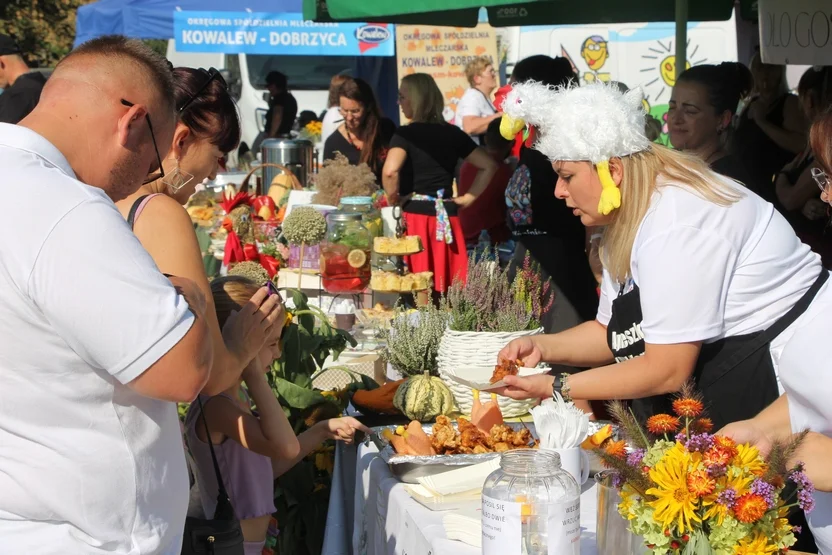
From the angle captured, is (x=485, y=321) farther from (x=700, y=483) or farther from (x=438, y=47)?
(x=438, y=47)

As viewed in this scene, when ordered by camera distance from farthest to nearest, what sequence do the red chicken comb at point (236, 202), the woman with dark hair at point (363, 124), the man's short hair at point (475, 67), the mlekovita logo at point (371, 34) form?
the mlekovita logo at point (371, 34)
the man's short hair at point (475, 67)
the woman with dark hair at point (363, 124)
the red chicken comb at point (236, 202)

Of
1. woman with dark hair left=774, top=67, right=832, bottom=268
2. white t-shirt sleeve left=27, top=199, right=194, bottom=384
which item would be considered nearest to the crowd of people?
white t-shirt sleeve left=27, top=199, right=194, bottom=384

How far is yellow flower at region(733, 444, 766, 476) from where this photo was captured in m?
1.41

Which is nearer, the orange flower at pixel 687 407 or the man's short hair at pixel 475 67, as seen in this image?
the orange flower at pixel 687 407

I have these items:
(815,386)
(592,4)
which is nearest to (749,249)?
(815,386)

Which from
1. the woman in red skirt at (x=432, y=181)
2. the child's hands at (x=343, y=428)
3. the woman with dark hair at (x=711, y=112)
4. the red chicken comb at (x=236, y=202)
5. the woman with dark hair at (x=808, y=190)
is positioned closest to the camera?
the child's hands at (x=343, y=428)

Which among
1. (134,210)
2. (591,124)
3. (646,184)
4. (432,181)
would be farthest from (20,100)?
(646,184)

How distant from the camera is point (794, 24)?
355 centimetres

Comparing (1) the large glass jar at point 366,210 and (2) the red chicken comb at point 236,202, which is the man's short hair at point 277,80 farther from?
(1) the large glass jar at point 366,210

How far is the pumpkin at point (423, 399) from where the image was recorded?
2.90m

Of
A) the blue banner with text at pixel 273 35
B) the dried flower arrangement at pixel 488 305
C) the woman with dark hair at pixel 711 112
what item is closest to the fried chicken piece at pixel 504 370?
the dried flower arrangement at pixel 488 305

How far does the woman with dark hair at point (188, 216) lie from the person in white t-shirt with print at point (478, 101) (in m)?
6.37

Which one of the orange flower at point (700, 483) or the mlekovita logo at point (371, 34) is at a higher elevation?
the mlekovita logo at point (371, 34)

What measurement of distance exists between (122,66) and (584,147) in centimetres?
123
